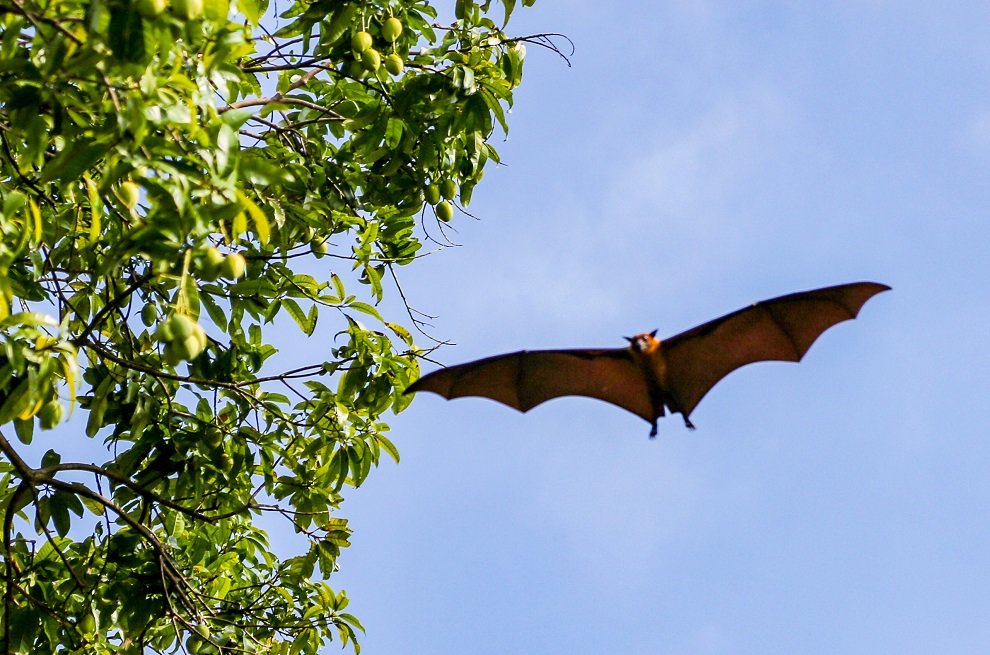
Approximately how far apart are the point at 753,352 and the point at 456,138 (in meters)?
2.88

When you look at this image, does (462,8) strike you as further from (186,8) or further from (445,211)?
(186,8)

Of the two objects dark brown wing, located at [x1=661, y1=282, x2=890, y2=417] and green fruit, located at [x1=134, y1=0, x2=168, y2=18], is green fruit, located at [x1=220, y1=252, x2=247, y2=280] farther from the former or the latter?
dark brown wing, located at [x1=661, y1=282, x2=890, y2=417]

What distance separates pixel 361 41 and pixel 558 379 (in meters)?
3.00

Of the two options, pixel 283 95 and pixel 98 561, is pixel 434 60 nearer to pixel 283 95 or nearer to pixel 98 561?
pixel 283 95

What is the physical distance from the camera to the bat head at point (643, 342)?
789 cm

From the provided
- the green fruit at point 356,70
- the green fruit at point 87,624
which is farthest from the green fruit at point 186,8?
the green fruit at point 87,624

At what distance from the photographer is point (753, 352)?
8.09 meters

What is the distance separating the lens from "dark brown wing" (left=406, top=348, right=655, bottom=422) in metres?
7.60

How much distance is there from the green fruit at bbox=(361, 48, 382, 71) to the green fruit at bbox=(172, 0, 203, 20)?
2697mm

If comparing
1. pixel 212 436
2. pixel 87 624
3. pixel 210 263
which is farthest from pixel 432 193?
pixel 87 624

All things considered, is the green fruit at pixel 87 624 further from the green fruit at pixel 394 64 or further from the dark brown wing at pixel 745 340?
the dark brown wing at pixel 745 340

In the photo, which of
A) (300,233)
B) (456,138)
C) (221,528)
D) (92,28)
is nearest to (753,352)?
(456,138)

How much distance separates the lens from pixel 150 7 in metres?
4.01

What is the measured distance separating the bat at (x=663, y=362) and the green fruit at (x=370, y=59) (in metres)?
2.20
